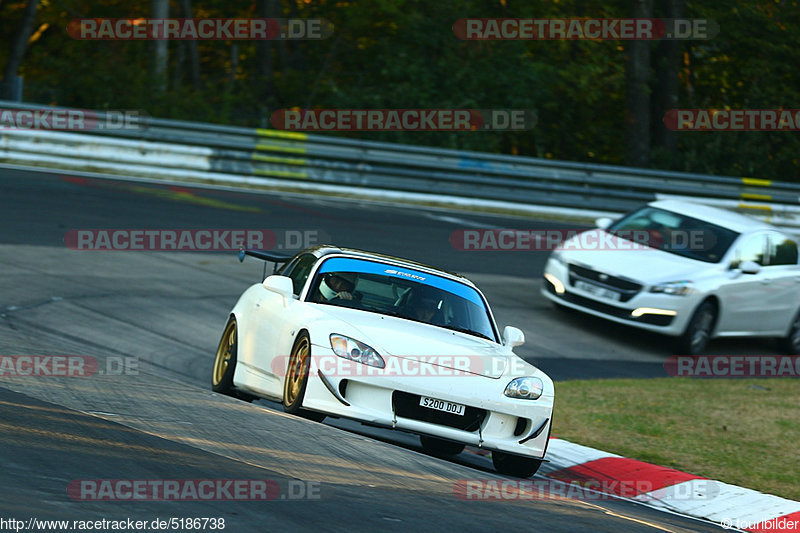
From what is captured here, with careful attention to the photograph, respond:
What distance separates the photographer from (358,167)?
75.9 feet

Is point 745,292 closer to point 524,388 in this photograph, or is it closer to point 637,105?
point 524,388

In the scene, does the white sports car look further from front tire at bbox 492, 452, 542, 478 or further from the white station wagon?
the white station wagon

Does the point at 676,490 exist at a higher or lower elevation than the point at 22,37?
lower

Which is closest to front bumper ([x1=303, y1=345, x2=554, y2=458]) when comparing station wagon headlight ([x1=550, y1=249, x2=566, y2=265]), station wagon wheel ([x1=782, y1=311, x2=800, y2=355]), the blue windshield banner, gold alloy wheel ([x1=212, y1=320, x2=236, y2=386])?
the blue windshield banner

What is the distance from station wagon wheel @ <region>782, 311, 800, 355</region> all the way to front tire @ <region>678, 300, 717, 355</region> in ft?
5.60

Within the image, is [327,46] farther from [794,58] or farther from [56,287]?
[56,287]

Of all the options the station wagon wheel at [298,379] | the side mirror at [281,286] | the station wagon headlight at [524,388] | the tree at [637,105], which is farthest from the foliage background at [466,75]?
the station wagon headlight at [524,388]

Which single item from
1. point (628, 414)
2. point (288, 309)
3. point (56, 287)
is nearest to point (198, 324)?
point (56, 287)

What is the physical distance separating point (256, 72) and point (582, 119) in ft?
30.8

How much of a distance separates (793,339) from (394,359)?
9.53 metres

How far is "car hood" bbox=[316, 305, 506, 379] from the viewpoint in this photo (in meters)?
8.19

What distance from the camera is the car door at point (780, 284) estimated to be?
50.7 ft

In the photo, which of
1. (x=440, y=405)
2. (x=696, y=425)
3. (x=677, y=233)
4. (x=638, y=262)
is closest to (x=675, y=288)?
(x=638, y=262)

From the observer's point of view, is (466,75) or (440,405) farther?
(466,75)
